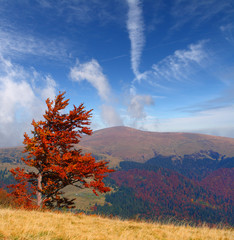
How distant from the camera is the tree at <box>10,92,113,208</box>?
13.3 meters

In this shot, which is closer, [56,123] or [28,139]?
[28,139]

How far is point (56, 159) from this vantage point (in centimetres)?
1312

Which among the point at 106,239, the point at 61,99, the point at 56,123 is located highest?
Answer: the point at 61,99

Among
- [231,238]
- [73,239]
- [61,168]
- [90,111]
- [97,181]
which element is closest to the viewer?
[73,239]

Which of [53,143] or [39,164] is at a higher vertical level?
[53,143]

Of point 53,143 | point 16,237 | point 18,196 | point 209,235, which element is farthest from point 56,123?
point 209,235

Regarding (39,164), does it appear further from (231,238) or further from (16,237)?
(231,238)

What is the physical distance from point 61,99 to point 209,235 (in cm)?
1332

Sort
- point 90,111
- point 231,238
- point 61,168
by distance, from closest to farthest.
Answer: point 231,238, point 61,168, point 90,111

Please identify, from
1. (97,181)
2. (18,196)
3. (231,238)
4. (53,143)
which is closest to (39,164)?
(53,143)

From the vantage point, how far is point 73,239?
6.23m

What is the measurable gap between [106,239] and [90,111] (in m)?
9.60

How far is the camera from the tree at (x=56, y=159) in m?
13.3

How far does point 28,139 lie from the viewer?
1331 cm
